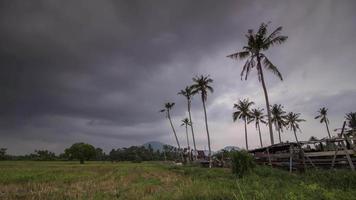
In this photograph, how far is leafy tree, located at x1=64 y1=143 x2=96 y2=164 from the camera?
9062cm

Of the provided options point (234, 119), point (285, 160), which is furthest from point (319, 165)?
point (234, 119)

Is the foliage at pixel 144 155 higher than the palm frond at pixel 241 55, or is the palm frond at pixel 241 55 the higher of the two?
the palm frond at pixel 241 55

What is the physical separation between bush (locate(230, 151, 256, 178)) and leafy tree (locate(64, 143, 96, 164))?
86.5m

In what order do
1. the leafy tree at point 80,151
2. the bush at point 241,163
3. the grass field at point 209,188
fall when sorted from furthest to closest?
the leafy tree at point 80,151 → the bush at point 241,163 → the grass field at point 209,188

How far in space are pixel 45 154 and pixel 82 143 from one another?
33755 mm

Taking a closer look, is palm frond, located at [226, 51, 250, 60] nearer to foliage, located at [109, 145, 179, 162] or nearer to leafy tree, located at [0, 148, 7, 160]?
foliage, located at [109, 145, 179, 162]

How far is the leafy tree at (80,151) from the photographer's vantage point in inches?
3568

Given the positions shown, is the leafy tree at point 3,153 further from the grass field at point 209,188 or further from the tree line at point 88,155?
the grass field at point 209,188

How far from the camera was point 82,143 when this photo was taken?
97125 millimetres

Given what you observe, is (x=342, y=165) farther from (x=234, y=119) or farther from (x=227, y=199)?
(x=234, y=119)

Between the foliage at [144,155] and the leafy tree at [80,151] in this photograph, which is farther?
the foliage at [144,155]

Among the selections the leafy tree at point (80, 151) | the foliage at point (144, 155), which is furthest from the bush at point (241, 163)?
the foliage at point (144, 155)

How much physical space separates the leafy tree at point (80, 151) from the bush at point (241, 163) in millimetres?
86539

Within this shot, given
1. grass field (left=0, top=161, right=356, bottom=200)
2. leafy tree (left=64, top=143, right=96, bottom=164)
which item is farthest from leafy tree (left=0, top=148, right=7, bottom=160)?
grass field (left=0, top=161, right=356, bottom=200)
